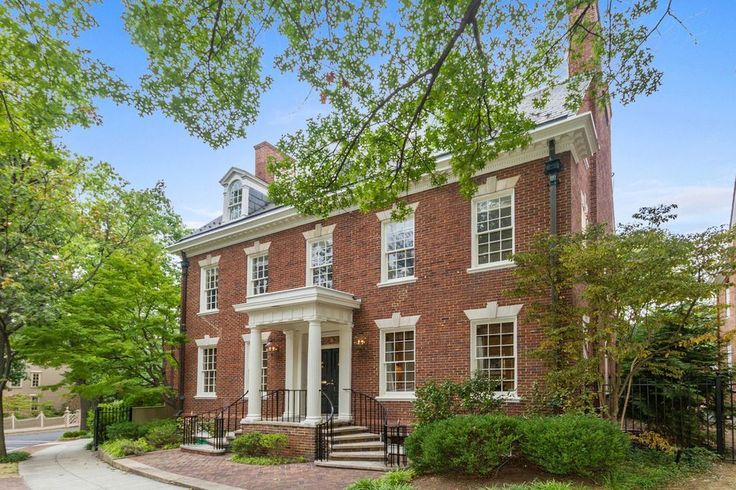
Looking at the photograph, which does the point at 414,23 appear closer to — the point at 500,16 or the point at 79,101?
the point at 500,16

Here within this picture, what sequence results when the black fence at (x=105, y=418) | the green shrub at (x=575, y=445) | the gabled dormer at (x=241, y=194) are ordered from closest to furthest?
1. the green shrub at (x=575, y=445)
2. the black fence at (x=105, y=418)
3. the gabled dormer at (x=241, y=194)

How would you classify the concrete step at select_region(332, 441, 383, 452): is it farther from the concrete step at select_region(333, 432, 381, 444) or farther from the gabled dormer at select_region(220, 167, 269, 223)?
the gabled dormer at select_region(220, 167, 269, 223)

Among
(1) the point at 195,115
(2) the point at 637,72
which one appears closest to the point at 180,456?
(1) the point at 195,115

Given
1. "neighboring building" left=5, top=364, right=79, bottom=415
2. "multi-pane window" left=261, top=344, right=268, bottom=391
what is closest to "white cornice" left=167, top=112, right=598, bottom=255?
"multi-pane window" left=261, top=344, right=268, bottom=391

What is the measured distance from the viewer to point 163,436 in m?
16.4

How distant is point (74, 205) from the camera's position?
16.1 metres

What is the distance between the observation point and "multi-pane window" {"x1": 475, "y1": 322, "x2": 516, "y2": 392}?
12.1m

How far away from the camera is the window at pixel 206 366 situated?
62.1 feet

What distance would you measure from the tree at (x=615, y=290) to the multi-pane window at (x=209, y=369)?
11.9 metres

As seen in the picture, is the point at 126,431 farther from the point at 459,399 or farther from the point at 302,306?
the point at 459,399

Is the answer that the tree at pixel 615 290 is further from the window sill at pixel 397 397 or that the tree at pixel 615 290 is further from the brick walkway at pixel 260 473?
the brick walkway at pixel 260 473

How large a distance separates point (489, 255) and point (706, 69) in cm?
633

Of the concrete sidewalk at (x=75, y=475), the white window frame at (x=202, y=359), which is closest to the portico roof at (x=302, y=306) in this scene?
the white window frame at (x=202, y=359)

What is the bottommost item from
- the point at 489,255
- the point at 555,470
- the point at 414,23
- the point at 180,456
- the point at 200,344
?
the point at 180,456
